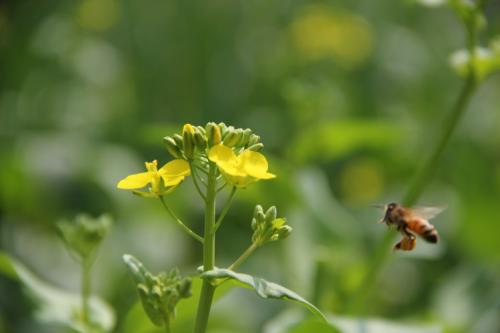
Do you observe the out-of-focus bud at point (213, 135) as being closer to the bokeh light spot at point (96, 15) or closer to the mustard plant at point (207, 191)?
the mustard plant at point (207, 191)

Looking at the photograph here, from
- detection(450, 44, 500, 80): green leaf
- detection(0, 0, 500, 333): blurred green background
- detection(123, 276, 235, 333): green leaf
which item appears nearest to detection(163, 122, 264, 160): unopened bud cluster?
detection(123, 276, 235, 333): green leaf

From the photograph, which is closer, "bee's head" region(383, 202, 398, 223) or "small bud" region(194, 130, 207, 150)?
"small bud" region(194, 130, 207, 150)

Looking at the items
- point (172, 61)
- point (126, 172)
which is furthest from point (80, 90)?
point (126, 172)

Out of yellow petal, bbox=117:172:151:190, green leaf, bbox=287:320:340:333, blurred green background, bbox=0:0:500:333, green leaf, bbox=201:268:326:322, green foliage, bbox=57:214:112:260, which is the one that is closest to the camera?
green leaf, bbox=201:268:326:322

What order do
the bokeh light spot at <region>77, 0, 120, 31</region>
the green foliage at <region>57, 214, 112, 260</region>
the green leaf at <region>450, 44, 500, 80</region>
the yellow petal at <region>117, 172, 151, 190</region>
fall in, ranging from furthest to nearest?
the bokeh light spot at <region>77, 0, 120, 31</region> → the green leaf at <region>450, 44, 500, 80</region> → the green foliage at <region>57, 214, 112, 260</region> → the yellow petal at <region>117, 172, 151, 190</region>

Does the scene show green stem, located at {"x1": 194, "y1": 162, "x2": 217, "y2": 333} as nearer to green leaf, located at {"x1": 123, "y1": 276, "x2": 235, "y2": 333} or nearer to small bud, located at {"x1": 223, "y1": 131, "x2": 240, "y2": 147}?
small bud, located at {"x1": 223, "y1": 131, "x2": 240, "y2": 147}

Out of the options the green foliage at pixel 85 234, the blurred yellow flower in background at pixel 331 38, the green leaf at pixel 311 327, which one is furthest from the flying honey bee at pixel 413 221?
the blurred yellow flower in background at pixel 331 38

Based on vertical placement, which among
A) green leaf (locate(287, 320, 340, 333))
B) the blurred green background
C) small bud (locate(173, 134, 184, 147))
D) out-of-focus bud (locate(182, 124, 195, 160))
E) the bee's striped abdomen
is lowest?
green leaf (locate(287, 320, 340, 333))

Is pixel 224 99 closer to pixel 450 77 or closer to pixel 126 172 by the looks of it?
pixel 126 172
